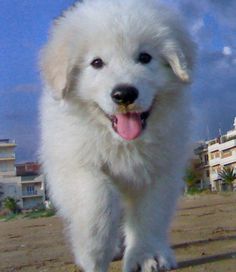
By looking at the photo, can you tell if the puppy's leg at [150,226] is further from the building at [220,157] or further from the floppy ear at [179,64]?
the building at [220,157]

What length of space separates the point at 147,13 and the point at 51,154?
110 cm

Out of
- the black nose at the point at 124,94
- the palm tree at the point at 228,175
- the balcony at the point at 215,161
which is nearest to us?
the black nose at the point at 124,94

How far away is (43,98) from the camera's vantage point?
4.86 m

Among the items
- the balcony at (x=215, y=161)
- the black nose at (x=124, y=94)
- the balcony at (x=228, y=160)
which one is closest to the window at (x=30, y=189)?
the balcony at (x=215, y=161)

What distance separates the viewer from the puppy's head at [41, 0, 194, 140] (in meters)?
3.93

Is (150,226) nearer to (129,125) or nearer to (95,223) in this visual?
(95,223)

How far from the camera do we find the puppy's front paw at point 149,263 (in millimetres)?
3982

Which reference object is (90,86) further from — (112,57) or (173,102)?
(173,102)

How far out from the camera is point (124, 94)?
3.78 meters

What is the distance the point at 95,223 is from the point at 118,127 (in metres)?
0.60

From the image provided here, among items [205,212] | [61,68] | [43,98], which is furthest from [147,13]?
[205,212]

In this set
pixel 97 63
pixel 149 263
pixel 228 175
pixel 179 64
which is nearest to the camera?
pixel 149 263

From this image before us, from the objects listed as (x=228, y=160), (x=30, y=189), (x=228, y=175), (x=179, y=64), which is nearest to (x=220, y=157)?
(x=228, y=160)

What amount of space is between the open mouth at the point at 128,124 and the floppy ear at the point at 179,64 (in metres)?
0.36
